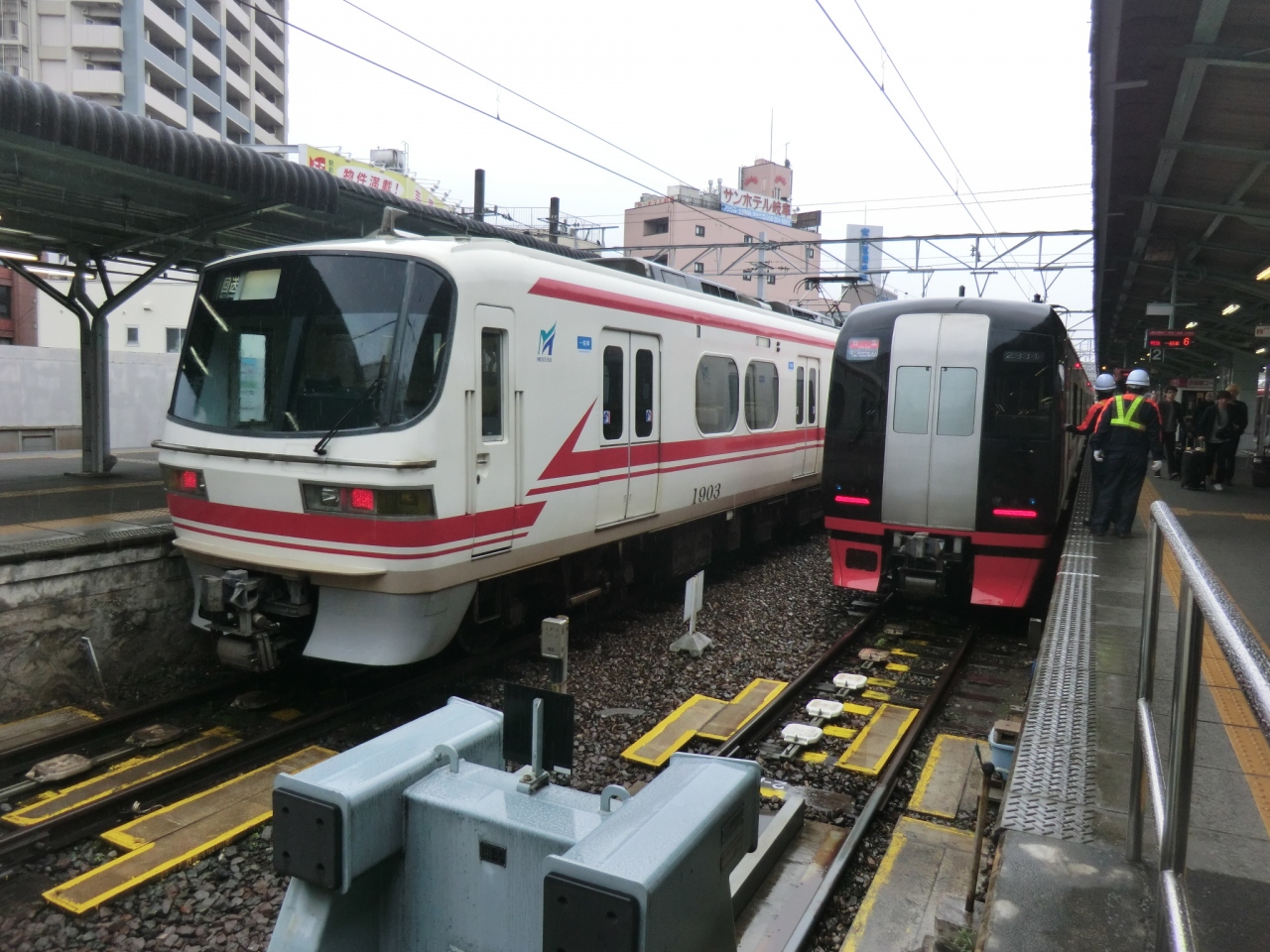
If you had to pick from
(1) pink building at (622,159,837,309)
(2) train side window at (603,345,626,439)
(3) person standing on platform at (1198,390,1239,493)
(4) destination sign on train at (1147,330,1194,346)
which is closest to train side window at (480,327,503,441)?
(2) train side window at (603,345,626,439)

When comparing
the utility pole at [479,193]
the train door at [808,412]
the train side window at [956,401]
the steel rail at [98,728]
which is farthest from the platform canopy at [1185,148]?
the utility pole at [479,193]

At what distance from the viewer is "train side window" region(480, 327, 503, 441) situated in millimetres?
5871

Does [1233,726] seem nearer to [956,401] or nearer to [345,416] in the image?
[345,416]

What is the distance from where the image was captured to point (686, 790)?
2357 millimetres

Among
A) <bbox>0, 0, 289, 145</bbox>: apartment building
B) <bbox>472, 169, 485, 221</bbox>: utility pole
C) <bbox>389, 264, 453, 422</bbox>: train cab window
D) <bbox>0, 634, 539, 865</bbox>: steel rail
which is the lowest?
<bbox>0, 634, 539, 865</bbox>: steel rail

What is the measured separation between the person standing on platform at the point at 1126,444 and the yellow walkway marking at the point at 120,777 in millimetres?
7763

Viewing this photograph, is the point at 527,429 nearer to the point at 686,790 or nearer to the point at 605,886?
the point at 686,790

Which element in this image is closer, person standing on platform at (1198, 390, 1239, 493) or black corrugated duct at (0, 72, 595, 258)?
black corrugated duct at (0, 72, 595, 258)

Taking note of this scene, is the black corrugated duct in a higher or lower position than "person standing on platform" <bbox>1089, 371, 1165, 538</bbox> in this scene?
higher

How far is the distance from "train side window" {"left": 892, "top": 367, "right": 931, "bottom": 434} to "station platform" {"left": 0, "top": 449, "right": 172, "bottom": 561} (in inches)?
233

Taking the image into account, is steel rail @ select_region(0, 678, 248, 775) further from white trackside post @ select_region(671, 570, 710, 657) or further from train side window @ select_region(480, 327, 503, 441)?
white trackside post @ select_region(671, 570, 710, 657)

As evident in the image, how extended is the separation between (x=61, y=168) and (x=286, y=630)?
4.35 meters

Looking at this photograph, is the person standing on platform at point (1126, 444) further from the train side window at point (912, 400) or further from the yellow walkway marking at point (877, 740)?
the yellow walkway marking at point (877, 740)

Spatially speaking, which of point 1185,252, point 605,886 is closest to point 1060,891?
point 605,886
